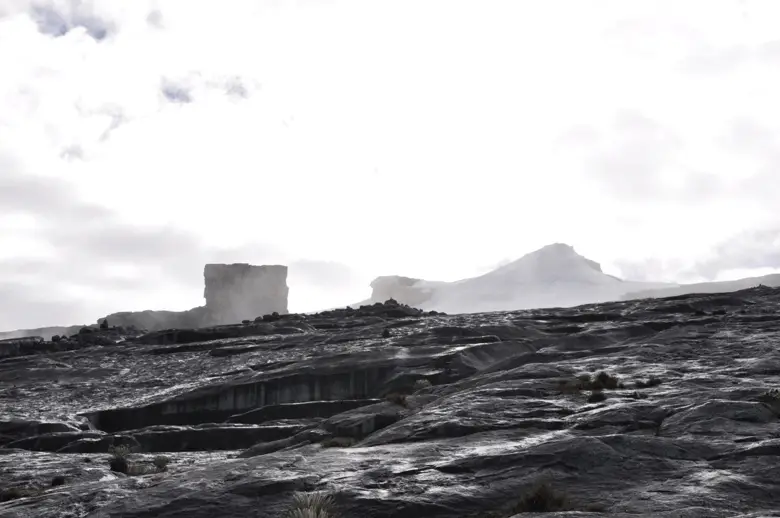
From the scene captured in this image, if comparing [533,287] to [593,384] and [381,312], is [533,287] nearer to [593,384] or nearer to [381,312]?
[381,312]

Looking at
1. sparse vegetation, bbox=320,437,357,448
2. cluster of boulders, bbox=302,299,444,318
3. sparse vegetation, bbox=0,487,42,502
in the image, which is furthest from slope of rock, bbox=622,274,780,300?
sparse vegetation, bbox=0,487,42,502

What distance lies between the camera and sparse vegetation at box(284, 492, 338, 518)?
11141mm

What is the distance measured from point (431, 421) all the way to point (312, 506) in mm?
7293

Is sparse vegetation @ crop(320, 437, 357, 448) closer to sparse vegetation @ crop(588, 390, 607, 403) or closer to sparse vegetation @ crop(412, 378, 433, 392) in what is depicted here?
sparse vegetation @ crop(588, 390, 607, 403)

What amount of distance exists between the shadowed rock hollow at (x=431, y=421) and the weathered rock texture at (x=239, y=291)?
95.8 metres

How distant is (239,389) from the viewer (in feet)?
104

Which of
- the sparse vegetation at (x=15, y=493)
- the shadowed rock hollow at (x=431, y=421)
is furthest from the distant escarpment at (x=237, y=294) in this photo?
the sparse vegetation at (x=15, y=493)

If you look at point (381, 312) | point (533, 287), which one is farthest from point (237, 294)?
point (381, 312)

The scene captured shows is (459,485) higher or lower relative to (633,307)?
lower

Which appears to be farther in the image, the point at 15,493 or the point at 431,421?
the point at 431,421

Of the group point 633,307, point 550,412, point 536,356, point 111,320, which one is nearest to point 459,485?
point 550,412

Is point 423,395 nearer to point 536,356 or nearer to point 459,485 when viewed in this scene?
point 536,356

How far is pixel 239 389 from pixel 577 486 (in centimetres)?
2115

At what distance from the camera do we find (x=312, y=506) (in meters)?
11.4
